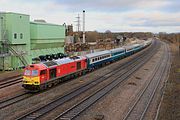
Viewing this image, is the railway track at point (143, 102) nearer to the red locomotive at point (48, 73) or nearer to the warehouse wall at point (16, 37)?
the red locomotive at point (48, 73)

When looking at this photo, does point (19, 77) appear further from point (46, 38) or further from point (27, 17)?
point (46, 38)

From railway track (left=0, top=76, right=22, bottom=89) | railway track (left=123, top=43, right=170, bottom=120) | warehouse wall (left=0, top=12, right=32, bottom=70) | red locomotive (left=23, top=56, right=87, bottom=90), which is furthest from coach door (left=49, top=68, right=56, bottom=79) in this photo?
warehouse wall (left=0, top=12, right=32, bottom=70)

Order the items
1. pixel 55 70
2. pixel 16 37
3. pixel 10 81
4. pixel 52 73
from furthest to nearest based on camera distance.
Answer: pixel 16 37 < pixel 10 81 < pixel 55 70 < pixel 52 73

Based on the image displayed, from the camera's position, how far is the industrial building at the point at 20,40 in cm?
4459

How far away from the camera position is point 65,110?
22125mm

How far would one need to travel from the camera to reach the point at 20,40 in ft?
155

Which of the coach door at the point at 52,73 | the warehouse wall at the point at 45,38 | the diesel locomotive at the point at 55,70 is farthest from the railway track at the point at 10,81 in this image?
the warehouse wall at the point at 45,38

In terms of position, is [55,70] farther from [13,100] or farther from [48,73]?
[13,100]

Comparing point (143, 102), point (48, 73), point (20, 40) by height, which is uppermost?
point (20, 40)

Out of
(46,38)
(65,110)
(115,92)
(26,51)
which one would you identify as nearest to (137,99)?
(115,92)

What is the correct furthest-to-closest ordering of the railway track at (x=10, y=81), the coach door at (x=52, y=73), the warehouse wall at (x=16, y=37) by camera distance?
the warehouse wall at (x=16, y=37), the railway track at (x=10, y=81), the coach door at (x=52, y=73)

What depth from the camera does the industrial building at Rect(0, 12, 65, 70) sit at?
146 ft

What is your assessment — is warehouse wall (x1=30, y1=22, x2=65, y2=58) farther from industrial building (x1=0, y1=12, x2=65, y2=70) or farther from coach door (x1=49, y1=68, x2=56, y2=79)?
coach door (x1=49, y1=68, x2=56, y2=79)

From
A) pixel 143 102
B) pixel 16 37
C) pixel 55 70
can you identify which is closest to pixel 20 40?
pixel 16 37
